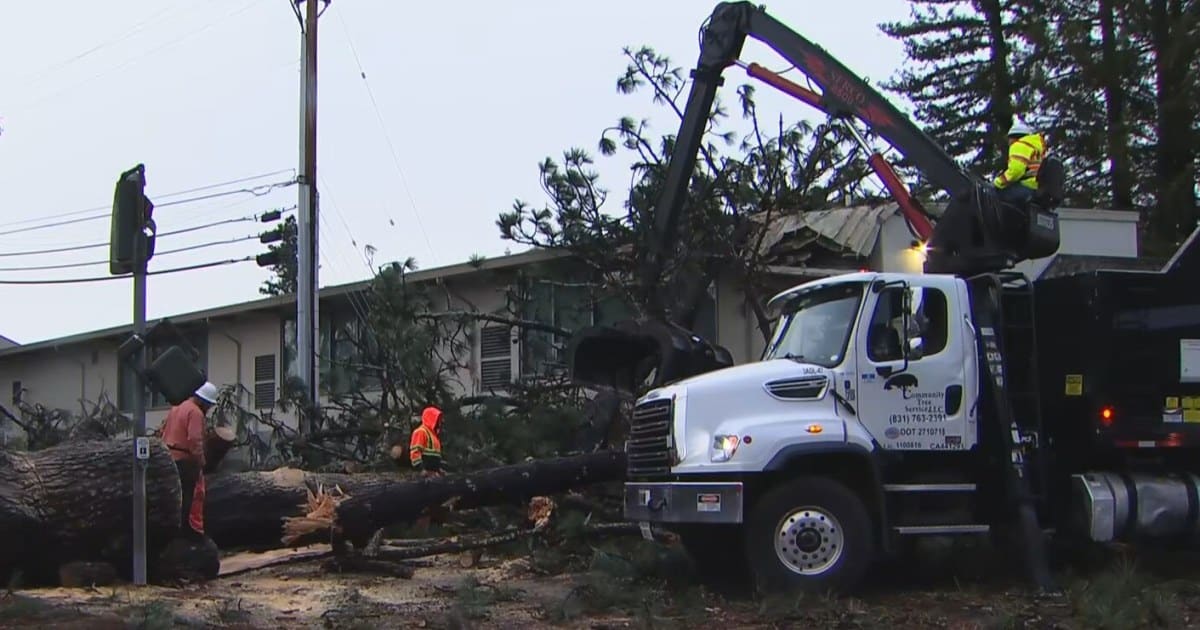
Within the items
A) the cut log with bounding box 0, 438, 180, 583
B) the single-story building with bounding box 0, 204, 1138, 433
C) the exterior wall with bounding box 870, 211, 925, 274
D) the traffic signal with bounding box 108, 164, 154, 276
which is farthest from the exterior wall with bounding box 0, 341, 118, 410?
the traffic signal with bounding box 108, 164, 154, 276

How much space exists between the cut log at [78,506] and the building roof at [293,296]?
20.7 ft

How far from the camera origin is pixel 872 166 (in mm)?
12305

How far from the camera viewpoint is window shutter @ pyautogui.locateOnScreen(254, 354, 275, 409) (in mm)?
24500

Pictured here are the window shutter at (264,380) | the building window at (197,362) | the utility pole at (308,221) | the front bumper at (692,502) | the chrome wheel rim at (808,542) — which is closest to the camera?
the front bumper at (692,502)

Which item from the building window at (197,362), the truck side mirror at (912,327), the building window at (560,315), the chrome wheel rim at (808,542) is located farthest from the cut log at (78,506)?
the building window at (197,362)

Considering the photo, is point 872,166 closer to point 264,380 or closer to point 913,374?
point 913,374

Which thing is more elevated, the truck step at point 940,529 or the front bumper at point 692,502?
the front bumper at point 692,502

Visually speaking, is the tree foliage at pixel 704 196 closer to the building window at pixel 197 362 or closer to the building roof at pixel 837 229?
the building roof at pixel 837 229

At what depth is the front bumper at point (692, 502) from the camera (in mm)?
9172

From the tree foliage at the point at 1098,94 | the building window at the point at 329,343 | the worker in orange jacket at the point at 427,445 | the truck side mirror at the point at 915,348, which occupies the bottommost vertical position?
the worker in orange jacket at the point at 427,445

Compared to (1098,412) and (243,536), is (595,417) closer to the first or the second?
(243,536)

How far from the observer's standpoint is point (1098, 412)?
10102 mm

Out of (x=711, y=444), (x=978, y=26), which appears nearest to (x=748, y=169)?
(x=711, y=444)

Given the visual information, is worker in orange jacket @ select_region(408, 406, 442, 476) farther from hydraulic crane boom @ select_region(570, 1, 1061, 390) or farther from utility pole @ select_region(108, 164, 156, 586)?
utility pole @ select_region(108, 164, 156, 586)
